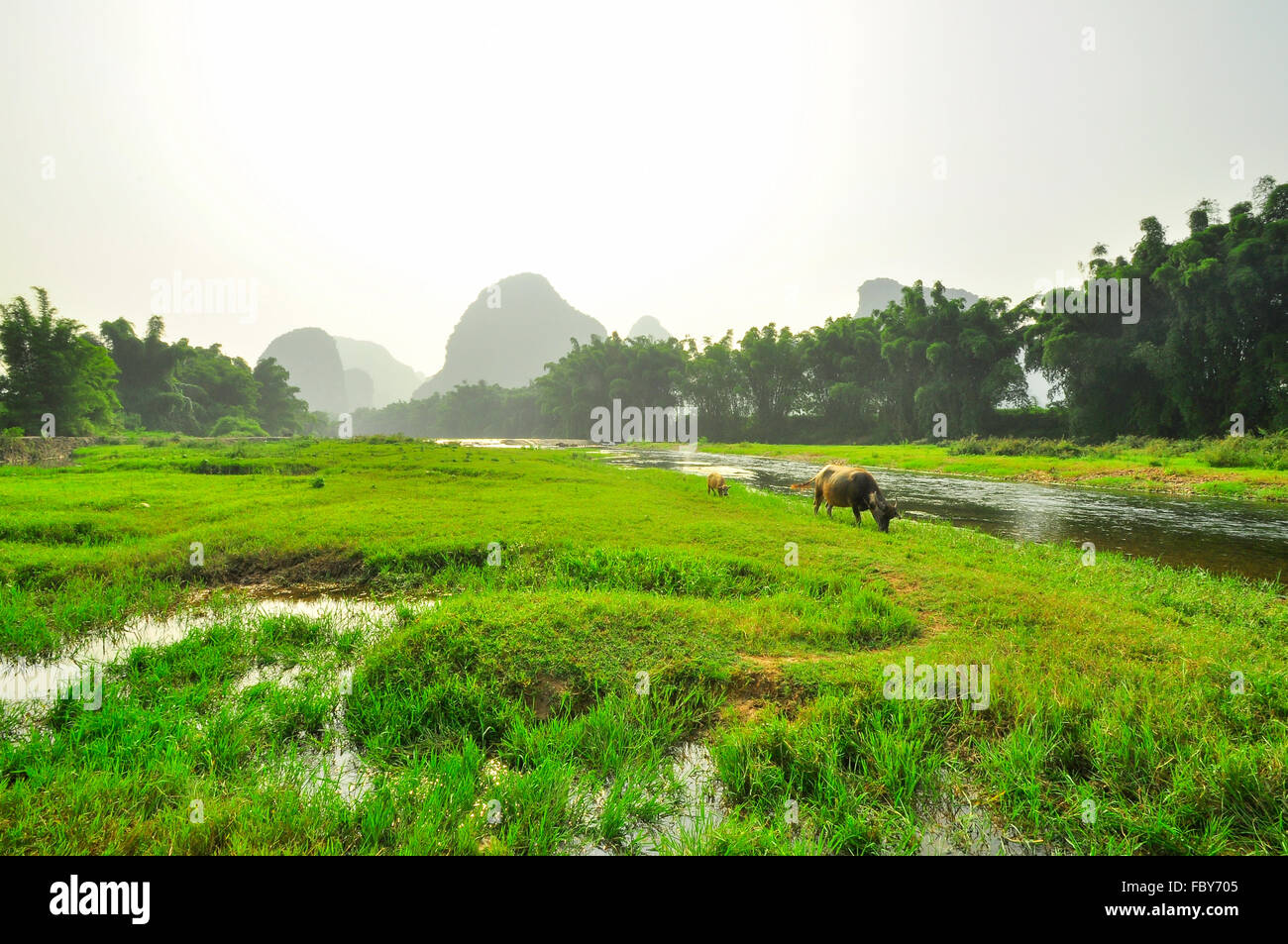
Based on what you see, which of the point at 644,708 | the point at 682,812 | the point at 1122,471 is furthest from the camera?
the point at 1122,471

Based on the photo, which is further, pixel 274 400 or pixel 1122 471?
pixel 274 400

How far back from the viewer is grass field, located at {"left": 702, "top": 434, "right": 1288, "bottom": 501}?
18.5m

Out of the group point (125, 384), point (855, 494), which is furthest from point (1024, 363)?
point (125, 384)

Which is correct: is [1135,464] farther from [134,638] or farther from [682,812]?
[134,638]

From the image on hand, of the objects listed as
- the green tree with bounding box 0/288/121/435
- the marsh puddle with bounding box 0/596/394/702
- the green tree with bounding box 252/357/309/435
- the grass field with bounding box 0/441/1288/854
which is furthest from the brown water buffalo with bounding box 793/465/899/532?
the green tree with bounding box 252/357/309/435

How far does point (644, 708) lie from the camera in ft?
13.0

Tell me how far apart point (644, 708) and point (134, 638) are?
19.6ft

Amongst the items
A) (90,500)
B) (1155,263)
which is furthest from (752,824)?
(1155,263)

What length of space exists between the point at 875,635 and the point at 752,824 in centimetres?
338

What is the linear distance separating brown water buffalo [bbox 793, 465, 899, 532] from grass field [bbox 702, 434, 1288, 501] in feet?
51.5

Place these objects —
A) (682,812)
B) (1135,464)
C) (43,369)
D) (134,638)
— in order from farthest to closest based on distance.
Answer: (43,369), (1135,464), (134,638), (682,812)

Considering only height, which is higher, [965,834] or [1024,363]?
[1024,363]

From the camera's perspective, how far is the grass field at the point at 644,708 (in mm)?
2754
